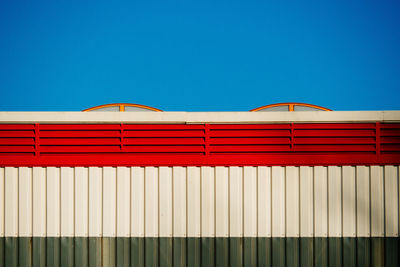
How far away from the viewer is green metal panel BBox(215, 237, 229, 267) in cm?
438

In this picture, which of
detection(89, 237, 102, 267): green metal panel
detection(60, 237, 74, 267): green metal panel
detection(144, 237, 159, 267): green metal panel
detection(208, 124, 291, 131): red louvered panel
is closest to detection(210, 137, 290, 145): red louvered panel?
detection(208, 124, 291, 131): red louvered panel

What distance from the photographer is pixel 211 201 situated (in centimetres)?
438

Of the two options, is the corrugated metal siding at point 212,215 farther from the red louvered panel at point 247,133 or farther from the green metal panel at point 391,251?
the red louvered panel at point 247,133

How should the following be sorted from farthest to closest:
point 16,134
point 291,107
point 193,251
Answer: point 291,107 → point 16,134 → point 193,251

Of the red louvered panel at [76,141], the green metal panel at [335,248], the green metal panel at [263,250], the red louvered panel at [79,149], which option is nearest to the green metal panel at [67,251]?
the red louvered panel at [79,149]

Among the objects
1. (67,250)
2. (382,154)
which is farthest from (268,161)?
(67,250)

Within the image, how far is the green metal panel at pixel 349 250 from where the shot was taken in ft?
14.4

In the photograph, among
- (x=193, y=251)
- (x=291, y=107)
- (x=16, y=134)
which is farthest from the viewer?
(x=291, y=107)

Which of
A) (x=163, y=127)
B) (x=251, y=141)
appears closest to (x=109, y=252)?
(x=163, y=127)

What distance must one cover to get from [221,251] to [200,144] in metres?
1.78

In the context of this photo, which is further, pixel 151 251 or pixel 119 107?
pixel 119 107

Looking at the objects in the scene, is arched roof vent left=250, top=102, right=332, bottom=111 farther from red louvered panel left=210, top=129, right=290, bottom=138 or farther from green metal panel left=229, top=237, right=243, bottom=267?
green metal panel left=229, top=237, right=243, bottom=267

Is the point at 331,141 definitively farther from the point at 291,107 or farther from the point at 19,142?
the point at 19,142

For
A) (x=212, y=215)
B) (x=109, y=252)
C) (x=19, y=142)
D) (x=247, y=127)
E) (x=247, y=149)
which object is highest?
(x=247, y=127)
